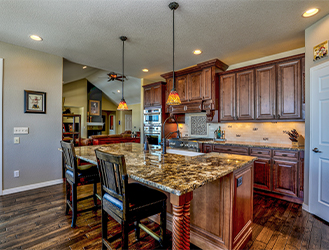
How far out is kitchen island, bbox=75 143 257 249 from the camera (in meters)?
1.17

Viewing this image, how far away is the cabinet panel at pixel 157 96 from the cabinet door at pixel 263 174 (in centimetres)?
289

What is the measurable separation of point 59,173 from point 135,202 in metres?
3.22

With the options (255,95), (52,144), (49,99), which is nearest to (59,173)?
(52,144)

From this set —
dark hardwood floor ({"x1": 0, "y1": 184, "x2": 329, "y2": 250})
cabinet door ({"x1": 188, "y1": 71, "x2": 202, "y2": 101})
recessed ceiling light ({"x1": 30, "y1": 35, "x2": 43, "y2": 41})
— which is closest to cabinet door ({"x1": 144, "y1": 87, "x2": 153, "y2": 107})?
cabinet door ({"x1": 188, "y1": 71, "x2": 202, "y2": 101})

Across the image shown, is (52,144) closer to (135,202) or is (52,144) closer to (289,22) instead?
(135,202)

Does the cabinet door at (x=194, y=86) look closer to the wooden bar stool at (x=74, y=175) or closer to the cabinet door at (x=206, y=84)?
the cabinet door at (x=206, y=84)

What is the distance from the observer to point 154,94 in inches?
200

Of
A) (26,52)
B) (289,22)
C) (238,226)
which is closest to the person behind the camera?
(238,226)

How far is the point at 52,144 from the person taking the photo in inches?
147

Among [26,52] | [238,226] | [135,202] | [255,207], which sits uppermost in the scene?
[26,52]

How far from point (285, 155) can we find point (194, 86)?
2.37 metres

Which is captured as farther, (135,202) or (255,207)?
(255,207)

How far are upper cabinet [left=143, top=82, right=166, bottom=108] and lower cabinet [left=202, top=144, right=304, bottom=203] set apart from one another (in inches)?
100

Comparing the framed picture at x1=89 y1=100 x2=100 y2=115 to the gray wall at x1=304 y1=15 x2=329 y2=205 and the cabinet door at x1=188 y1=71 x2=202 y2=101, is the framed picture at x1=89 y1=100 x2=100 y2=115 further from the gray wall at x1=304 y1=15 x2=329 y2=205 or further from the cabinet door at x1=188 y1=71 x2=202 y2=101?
the gray wall at x1=304 y1=15 x2=329 y2=205
